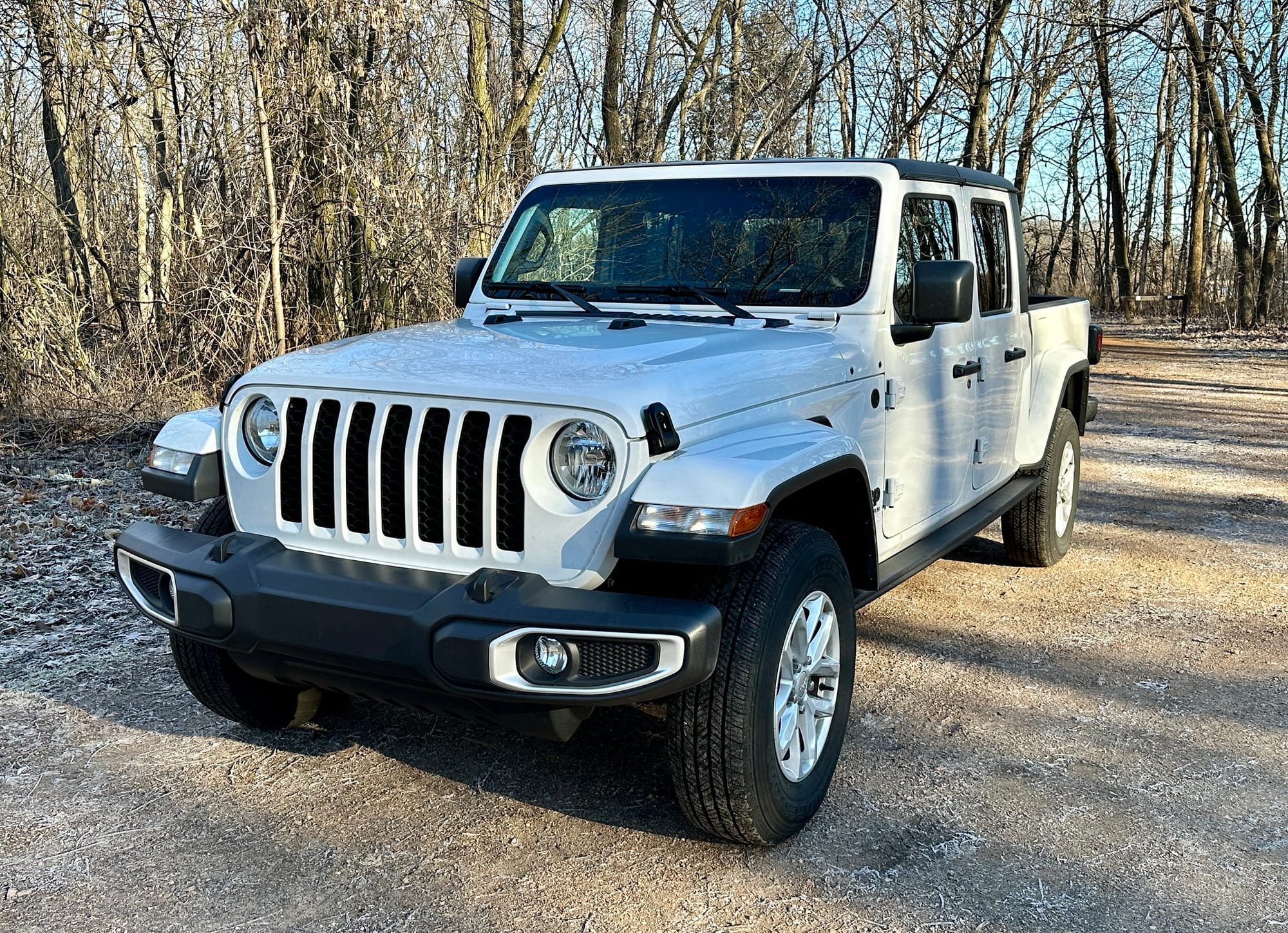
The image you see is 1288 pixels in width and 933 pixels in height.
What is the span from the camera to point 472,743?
385 cm

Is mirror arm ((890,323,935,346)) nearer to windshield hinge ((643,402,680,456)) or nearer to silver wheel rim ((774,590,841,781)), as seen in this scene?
silver wheel rim ((774,590,841,781))

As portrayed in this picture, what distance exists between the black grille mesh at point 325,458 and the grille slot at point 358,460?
65mm

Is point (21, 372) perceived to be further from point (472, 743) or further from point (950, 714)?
point (950, 714)

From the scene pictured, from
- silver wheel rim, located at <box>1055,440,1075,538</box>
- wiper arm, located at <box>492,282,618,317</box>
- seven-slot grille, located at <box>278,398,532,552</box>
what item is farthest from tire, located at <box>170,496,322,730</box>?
silver wheel rim, located at <box>1055,440,1075,538</box>

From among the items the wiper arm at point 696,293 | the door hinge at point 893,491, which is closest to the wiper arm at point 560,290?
the wiper arm at point 696,293

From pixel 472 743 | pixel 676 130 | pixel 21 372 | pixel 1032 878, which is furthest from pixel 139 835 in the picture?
pixel 676 130

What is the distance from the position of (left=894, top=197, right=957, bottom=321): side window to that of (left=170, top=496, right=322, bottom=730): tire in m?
2.40

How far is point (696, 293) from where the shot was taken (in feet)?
13.5

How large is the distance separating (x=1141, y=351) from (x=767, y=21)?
26.7 feet

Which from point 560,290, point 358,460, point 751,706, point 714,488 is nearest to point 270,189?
point 560,290

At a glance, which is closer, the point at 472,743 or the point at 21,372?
the point at 472,743

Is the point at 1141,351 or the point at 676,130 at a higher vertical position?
the point at 676,130

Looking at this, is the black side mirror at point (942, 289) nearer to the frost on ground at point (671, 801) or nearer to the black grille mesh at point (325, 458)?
the frost on ground at point (671, 801)

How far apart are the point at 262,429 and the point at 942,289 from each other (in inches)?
86.9
